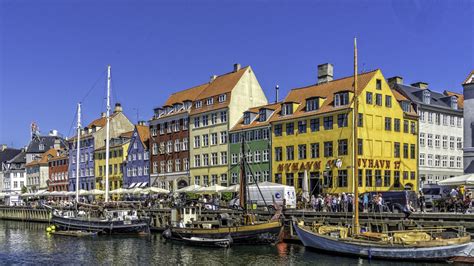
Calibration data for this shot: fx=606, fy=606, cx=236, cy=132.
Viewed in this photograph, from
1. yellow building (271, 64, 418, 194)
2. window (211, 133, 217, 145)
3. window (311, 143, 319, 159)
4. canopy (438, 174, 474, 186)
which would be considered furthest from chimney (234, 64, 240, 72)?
canopy (438, 174, 474, 186)

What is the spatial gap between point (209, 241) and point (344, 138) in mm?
21948

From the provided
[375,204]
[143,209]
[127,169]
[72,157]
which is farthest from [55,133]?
[375,204]

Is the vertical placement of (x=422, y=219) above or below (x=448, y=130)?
below

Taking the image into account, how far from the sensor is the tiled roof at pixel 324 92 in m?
64.8

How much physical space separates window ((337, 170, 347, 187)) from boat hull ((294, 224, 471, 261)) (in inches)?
844

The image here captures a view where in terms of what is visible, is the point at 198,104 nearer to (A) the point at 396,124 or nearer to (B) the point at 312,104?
(B) the point at 312,104

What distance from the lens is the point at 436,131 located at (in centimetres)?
Result: 7169

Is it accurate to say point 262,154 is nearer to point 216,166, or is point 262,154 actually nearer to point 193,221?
point 216,166

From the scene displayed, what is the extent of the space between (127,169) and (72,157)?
66.4 ft

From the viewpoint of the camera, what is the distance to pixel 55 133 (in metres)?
140

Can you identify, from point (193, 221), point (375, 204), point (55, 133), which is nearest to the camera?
point (375, 204)

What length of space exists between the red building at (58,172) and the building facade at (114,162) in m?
12.4

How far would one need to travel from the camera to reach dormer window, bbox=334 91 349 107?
2466 inches

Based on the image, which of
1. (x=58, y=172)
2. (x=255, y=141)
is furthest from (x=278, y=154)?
(x=58, y=172)
